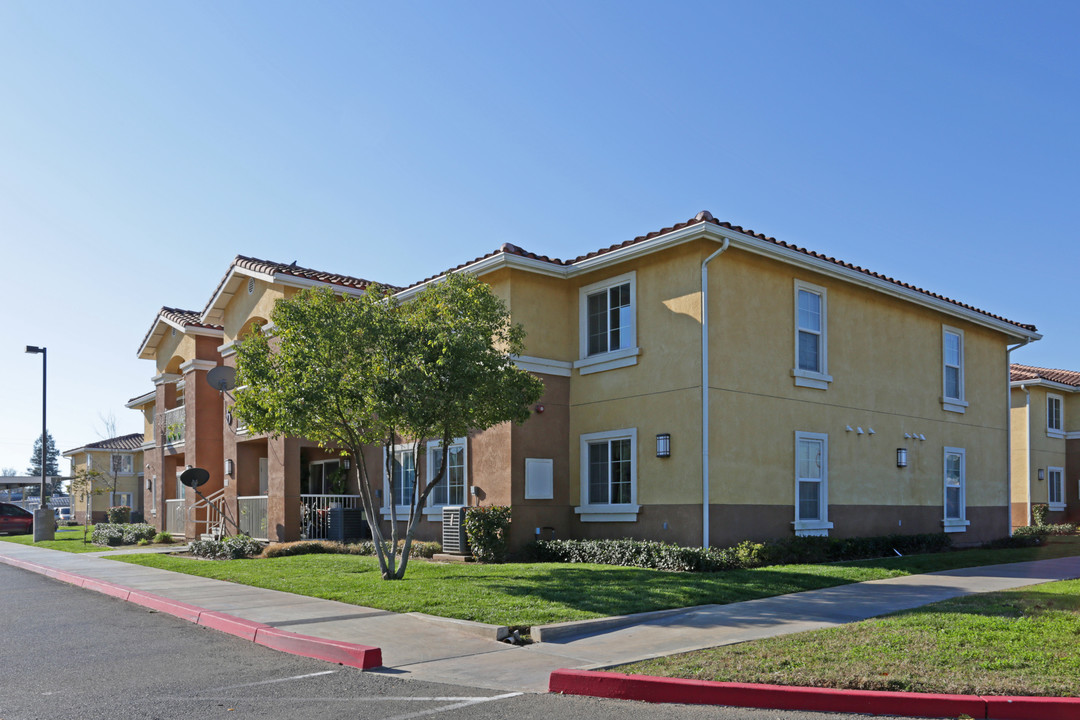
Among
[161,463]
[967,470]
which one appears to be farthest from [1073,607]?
[161,463]

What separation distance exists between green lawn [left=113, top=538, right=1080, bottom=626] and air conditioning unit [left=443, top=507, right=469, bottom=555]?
0.62 m

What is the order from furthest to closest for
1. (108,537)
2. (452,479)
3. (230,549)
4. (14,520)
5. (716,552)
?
(14,520), (108,537), (230,549), (452,479), (716,552)

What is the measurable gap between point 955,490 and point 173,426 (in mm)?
24543

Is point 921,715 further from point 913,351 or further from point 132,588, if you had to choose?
point 913,351

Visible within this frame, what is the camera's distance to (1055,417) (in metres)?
35.6

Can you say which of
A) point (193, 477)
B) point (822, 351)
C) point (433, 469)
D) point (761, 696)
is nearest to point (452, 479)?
point (433, 469)

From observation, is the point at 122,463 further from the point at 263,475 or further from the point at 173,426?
the point at 263,475

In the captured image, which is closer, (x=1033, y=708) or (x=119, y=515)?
(x=1033, y=708)

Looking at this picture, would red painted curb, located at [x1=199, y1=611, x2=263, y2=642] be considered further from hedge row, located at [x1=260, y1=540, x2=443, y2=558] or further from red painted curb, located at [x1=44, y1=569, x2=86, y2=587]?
hedge row, located at [x1=260, y1=540, x2=443, y2=558]

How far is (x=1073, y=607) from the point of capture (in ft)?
34.0

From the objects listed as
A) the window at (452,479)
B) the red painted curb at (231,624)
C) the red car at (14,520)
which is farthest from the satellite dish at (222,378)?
the red car at (14,520)

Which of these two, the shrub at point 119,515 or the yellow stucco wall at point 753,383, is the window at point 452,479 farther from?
the shrub at point 119,515

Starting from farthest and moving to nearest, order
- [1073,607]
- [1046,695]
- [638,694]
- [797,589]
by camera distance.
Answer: [797,589]
[1073,607]
[638,694]
[1046,695]

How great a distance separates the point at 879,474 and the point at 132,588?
587 inches
